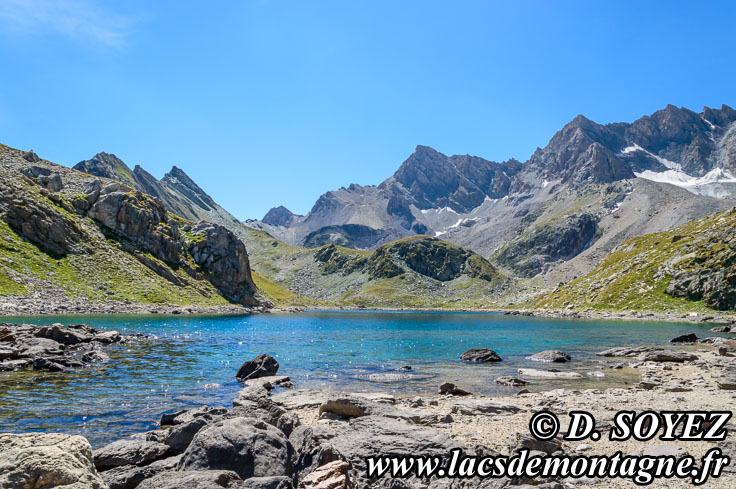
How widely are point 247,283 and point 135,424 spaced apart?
169 meters

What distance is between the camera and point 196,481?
8914 millimetres

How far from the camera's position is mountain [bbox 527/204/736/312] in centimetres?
10681

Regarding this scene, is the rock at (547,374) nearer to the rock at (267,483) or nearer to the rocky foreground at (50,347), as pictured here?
the rock at (267,483)

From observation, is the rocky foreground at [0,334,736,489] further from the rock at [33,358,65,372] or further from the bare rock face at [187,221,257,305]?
the bare rock face at [187,221,257,305]

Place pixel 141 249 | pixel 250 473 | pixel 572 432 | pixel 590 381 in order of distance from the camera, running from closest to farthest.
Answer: pixel 250 473 → pixel 572 432 → pixel 590 381 → pixel 141 249

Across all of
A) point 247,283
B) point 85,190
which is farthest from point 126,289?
point 247,283

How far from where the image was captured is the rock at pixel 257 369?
1299 inches

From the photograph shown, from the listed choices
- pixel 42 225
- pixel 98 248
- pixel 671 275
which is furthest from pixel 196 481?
pixel 671 275

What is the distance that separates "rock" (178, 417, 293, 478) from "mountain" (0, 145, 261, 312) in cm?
9469

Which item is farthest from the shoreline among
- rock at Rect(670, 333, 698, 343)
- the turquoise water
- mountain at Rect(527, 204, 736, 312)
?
rock at Rect(670, 333, 698, 343)

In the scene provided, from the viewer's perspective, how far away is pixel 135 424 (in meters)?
19.4

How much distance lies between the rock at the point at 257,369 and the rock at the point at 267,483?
2475 cm

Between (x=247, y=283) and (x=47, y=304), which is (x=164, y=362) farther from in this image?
(x=247, y=283)

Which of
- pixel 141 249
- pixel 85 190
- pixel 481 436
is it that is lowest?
pixel 481 436
